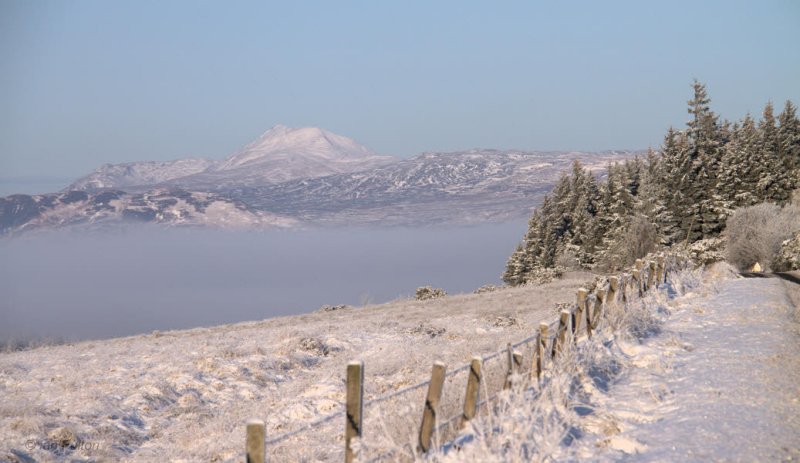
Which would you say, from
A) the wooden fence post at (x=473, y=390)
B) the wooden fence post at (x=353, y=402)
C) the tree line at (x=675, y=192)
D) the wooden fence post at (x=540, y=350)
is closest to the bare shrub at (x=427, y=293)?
the tree line at (x=675, y=192)

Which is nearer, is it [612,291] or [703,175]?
[612,291]

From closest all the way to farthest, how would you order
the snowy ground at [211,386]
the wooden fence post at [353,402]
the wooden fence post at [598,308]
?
1. the wooden fence post at [353,402]
2. the snowy ground at [211,386]
3. the wooden fence post at [598,308]

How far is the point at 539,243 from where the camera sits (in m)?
68.0

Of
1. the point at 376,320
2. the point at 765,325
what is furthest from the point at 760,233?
the point at 765,325

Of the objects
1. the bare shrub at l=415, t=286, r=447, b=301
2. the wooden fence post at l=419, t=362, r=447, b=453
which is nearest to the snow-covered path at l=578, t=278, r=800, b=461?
the wooden fence post at l=419, t=362, r=447, b=453

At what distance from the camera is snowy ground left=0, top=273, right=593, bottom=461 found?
36.6 ft

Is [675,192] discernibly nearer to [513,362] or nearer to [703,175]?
[703,175]

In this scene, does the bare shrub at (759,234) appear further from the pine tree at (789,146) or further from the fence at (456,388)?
the fence at (456,388)

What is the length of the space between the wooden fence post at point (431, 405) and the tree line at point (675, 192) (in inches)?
1900

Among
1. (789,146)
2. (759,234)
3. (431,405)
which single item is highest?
(789,146)

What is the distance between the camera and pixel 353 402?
6.05 meters

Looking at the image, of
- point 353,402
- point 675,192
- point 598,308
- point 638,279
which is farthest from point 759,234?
point 353,402

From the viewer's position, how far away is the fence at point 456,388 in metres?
6.00

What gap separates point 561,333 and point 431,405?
4500 mm
